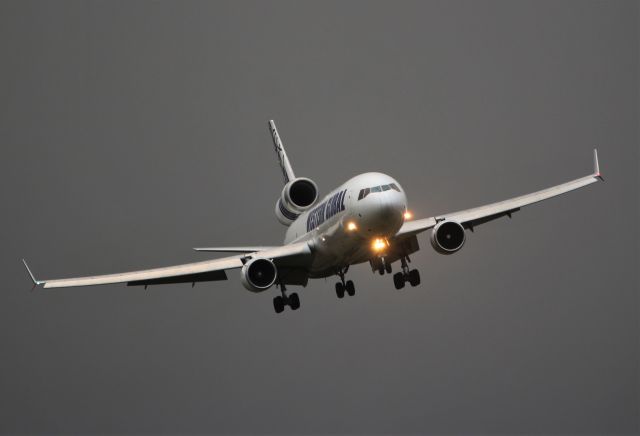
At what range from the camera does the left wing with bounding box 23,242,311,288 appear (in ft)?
185

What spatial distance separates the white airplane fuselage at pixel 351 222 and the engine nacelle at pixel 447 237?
10.1ft

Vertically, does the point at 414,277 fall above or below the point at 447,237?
below

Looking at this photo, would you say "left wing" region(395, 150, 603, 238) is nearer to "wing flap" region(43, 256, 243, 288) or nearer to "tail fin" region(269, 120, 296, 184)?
"wing flap" region(43, 256, 243, 288)

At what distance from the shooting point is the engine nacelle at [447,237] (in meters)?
54.9

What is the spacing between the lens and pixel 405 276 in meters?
57.0

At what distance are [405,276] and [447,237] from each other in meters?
3.32

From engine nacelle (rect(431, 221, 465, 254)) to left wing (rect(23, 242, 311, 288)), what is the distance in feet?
20.7

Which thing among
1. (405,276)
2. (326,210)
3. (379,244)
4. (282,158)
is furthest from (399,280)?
(282,158)

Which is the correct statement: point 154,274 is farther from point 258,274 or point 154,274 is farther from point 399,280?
point 399,280

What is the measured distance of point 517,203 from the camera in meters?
59.6

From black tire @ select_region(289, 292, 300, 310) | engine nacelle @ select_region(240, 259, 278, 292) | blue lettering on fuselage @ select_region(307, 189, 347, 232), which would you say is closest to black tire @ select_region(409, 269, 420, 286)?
blue lettering on fuselage @ select_region(307, 189, 347, 232)

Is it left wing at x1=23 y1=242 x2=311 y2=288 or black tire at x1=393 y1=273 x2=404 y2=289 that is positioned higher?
left wing at x1=23 y1=242 x2=311 y2=288

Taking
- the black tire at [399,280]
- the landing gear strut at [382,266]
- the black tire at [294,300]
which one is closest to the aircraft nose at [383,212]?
the landing gear strut at [382,266]

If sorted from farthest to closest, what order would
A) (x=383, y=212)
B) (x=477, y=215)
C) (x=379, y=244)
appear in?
(x=477, y=215) → (x=379, y=244) → (x=383, y=212)
